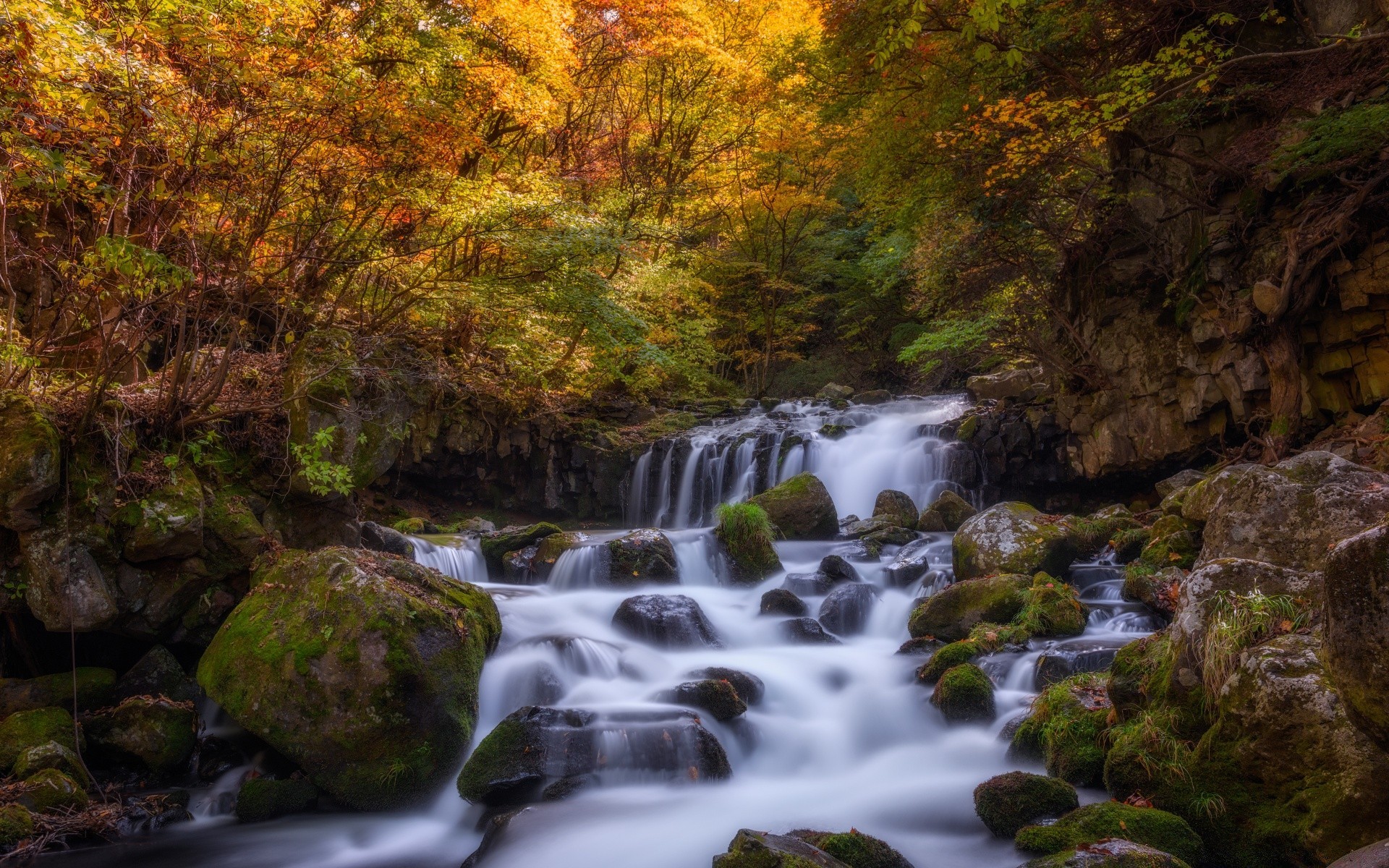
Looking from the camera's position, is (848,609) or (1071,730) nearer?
(1071,730)

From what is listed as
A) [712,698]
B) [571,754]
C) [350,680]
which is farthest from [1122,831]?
[350,680]

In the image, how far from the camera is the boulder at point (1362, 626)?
106 inches

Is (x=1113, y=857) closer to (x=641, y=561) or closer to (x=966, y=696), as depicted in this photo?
(x=966, y=696)

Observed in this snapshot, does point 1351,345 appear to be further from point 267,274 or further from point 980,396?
point 267,274

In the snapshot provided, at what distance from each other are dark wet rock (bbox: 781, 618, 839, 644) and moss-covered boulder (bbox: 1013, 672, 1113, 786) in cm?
290

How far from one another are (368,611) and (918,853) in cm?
440

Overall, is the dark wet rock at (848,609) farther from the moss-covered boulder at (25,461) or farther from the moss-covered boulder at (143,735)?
the moss-covered boulder at (25,461)

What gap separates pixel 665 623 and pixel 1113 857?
540 cm

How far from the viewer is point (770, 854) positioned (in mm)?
3803

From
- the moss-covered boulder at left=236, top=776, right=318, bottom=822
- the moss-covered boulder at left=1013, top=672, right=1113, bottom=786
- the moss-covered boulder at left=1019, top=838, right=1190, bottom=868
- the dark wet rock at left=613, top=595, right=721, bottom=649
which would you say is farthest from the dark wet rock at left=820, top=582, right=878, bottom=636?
the moss-covered boulder at left=236, top=776, right=318, bottom=822

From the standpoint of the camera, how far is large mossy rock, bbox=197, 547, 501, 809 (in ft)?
18.5

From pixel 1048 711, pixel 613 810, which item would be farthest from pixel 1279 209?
pixel 613 810

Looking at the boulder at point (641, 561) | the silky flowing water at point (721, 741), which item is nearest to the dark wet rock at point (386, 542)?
the silky flowing water at point (721, 741)

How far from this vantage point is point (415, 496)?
1552 cm
